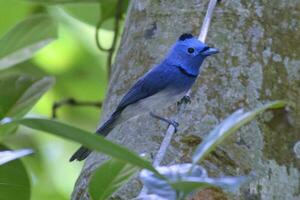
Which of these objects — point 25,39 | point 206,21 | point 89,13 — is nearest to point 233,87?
point 206,21

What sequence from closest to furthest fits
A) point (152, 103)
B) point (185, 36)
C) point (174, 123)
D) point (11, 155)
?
point (11, 155) → point (174, 123) → point (185, 36) → point (152, 103)

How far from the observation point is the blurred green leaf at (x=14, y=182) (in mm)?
2027

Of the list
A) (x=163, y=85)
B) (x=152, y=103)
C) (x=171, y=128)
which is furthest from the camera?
(x=163, y=85)

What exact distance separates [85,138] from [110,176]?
1.02 feet

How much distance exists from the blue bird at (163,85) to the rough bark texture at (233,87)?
48mm

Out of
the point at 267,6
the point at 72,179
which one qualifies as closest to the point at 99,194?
the point at 267,6

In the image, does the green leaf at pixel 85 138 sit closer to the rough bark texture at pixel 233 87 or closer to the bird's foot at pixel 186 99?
the rough bark texture at pixel 233 87

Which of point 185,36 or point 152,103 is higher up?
point 185,36

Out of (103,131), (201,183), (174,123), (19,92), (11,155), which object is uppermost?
(201,183)

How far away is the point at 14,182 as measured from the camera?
82.1 inches

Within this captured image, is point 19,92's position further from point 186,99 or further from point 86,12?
point 86,12

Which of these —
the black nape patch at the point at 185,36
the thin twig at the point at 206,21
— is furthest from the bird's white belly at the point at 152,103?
the thin twig at the point at 206,21

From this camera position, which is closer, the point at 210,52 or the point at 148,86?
the point at 210,52

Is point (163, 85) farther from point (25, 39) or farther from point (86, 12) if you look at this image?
point (86, 12)
